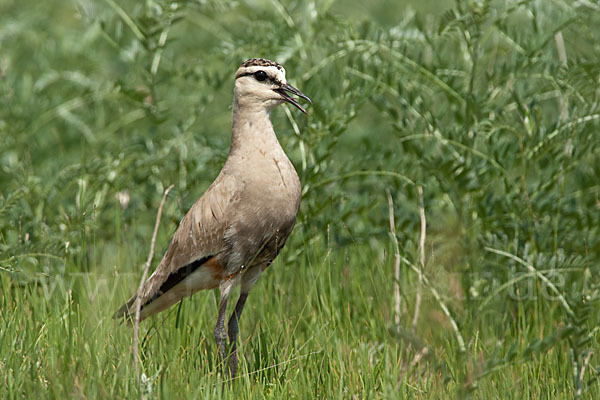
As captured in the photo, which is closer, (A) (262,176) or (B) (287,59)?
(A) (262,176)

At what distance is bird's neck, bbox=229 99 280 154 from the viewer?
16.3ft

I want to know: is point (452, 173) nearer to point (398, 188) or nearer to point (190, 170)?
point (398, 188)

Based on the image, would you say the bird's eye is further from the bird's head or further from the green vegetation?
the green vegetation

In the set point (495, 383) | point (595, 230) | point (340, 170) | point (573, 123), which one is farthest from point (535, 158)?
point (495, 383)

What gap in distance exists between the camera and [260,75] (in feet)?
16.5

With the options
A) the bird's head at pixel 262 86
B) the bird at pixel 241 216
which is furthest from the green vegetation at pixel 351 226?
the bird's head at pixel 262 86

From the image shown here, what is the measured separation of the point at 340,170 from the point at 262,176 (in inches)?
59.2

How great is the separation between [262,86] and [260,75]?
7 cm

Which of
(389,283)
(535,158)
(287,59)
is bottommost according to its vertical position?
(389,283)

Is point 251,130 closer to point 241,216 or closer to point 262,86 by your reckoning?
point 262,86

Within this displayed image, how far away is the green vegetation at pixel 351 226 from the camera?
4457 millimetres

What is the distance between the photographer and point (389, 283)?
581 cm

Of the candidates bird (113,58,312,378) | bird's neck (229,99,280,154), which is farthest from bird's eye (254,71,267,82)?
bird's neck (229,99,280,154)

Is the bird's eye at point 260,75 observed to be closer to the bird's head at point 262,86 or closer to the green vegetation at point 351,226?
the bird's head at point 262,86
